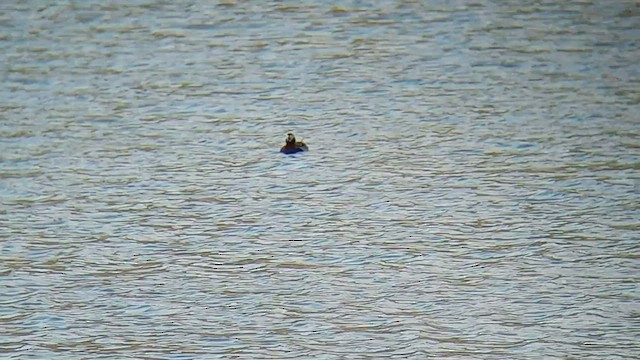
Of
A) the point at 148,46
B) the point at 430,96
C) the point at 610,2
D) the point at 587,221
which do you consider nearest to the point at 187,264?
the point at 587,221

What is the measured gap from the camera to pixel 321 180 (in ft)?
11.4

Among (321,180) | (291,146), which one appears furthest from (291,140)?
(321,180)

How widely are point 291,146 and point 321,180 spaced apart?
198 mm

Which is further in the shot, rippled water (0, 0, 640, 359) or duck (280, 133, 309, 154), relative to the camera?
duck (280, 133, 309, 154)

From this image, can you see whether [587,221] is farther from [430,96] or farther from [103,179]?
[103,179]

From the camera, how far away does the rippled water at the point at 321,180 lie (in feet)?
8.82

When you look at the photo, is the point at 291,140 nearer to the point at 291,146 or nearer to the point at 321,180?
the point at 291,146

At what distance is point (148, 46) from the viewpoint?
14.8ft

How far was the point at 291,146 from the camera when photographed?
362 centimetres

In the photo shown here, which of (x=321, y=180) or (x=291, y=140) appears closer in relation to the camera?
(x=321, y=180)

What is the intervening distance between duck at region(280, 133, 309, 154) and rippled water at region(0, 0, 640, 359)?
2 centimetres

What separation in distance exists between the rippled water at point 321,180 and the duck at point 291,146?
0.02 m

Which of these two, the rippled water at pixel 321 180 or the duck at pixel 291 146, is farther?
the duck at pixel 291 146

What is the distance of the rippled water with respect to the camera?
8.82ft
